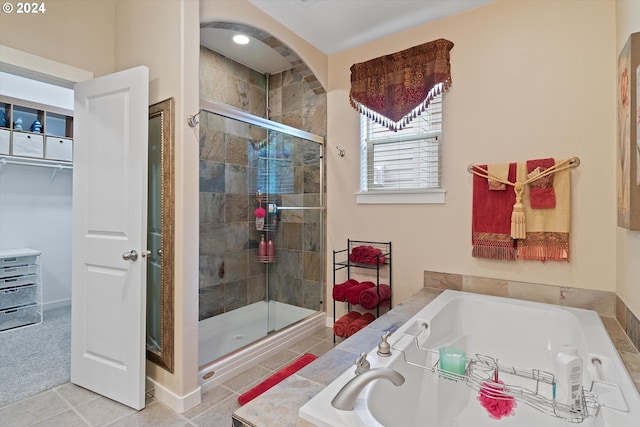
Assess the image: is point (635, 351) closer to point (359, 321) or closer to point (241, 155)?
point (359, 321)

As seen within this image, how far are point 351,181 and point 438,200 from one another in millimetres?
823

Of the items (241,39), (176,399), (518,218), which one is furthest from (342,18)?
(176,399)

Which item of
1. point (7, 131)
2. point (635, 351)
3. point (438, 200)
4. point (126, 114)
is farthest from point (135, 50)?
point (635, 351)

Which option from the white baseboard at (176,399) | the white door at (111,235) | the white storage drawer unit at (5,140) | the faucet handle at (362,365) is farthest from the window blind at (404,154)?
the white storage drawer unit at (5,140)

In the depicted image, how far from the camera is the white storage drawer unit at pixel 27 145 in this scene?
319cm

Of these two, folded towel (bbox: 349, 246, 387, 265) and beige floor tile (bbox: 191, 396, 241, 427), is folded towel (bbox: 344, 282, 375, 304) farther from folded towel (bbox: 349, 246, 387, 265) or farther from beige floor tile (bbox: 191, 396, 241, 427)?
beige floor tile (bbox: 191, 396, 241, 427)

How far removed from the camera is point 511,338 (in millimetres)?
1992

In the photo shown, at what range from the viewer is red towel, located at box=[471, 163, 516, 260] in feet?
7.35

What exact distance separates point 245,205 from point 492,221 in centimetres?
234

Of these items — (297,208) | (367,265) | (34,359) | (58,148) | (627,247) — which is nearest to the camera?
(627,247)

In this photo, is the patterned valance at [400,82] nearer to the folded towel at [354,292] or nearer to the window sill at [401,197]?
the window sill at [401,197]

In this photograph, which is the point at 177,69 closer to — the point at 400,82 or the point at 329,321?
the point at 400,82

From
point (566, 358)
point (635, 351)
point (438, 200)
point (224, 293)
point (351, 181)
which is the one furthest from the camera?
point (224, 293)

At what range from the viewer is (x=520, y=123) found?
224 centimetres
